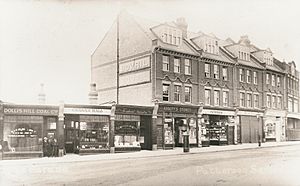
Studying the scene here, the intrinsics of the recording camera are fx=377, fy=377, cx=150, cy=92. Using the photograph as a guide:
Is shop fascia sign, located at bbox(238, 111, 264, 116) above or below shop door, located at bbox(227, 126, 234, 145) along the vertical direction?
above

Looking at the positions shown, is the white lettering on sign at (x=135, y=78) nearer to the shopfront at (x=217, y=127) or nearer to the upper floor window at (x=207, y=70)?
the upper floor window at (x=207, y=70)

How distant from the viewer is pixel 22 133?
48.7 ft

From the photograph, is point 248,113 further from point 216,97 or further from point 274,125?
point 216,97

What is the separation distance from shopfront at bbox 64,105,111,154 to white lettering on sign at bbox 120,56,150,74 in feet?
7.64

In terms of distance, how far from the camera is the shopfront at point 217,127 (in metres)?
21.2

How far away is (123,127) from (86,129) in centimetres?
196

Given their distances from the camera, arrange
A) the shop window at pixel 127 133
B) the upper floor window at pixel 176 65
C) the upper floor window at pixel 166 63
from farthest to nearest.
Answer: the upper floor window at pixel 176 65
the upper floor window at pixel 166 63
the shop window at pixel 127 133

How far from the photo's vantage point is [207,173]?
10.3 metres

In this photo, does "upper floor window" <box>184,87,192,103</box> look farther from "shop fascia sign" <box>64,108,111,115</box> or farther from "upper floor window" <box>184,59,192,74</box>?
"shop fascia sign" <box>64,108,111,115</box>

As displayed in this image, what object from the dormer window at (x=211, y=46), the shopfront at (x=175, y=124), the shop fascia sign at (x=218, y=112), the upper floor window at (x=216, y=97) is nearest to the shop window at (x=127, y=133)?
the shopfront at (x=175, y=124)

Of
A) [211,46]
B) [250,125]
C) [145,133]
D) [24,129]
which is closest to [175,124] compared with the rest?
[145,133]

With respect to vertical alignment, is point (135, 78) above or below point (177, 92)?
above

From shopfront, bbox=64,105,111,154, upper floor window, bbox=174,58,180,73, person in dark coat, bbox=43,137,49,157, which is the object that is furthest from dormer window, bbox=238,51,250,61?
Answer: person in dark coat, bbox=43,137,49,157

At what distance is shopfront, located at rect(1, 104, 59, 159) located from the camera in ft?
47.8
